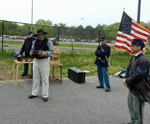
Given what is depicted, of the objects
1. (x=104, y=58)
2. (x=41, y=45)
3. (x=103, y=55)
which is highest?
(x=41, y=45)

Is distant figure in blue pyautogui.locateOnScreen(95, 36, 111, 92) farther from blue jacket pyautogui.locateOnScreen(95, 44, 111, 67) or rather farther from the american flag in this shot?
the american flag

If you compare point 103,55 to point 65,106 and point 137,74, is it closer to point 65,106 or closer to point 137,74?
point 65,106

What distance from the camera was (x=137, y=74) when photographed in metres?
3.18

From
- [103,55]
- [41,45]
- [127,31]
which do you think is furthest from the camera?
[127,31]

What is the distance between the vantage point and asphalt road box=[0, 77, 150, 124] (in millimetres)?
4023

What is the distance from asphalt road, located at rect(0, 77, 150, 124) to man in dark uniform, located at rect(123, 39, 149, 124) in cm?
72

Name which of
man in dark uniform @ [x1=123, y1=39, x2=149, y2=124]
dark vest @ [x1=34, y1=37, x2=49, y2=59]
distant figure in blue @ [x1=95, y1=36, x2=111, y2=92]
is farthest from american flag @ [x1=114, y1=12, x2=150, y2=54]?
man in dark uniform @ [x1=123, y1=39, x2=149, y2=124]

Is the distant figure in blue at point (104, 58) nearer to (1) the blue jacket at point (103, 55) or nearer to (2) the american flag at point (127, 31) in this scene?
(1) the blue jacket at point (103, 55)

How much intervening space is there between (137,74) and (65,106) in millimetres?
2375

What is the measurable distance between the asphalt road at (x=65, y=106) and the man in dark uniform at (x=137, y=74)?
0.72 meters

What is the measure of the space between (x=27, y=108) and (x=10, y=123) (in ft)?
2.85

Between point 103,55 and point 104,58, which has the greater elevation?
point 103,55

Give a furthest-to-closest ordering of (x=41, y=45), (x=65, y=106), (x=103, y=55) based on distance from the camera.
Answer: (x=103, y=55)
(x=41, y=45)
(x=65, y=106)

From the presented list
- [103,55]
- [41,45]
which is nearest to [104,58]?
[103,55]
